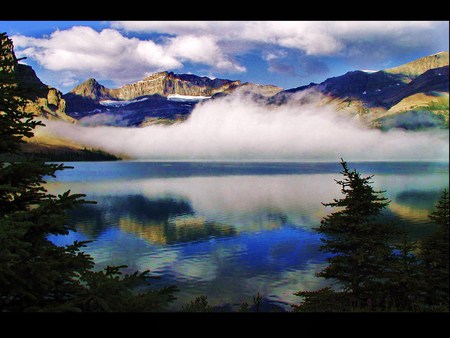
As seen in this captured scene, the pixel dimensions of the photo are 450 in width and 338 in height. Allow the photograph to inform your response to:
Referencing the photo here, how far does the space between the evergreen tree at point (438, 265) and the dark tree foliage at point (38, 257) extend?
371 inches

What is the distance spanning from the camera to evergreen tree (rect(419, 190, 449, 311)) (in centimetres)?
1105

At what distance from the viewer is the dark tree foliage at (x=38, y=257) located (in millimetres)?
4805

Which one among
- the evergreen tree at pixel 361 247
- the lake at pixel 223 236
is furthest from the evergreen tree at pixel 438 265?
the lake at pixel 223 236

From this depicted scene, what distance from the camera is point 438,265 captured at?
37.6 ft

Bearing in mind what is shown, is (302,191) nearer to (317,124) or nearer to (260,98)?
(317,124)

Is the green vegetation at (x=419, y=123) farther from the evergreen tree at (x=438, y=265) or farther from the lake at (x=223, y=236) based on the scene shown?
the evergreen tree at (x=438, y=265)

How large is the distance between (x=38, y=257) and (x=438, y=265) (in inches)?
459

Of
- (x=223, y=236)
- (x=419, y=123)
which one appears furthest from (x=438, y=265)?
(x=419, y=123)

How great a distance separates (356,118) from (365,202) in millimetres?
201865

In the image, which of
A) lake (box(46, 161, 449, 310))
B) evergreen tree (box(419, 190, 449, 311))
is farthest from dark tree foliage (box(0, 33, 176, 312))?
lake (box(46, 161, 449, 310))

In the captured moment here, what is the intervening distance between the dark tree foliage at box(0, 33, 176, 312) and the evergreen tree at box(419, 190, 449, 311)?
9.43 meters

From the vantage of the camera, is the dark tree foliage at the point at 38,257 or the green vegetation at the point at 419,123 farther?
the green vegetation at the point at 419,123

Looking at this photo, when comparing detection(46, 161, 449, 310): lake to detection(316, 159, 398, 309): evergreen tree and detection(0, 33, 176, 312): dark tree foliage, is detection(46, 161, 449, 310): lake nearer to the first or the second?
detection(316, 159, 398, 309): evergreen tree
